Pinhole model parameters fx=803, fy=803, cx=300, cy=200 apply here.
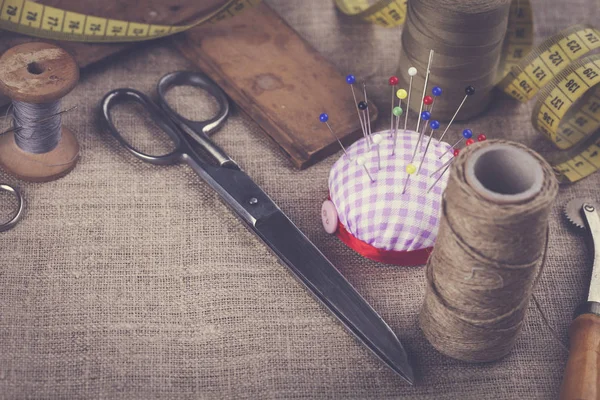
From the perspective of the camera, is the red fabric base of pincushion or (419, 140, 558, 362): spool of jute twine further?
the red fabric base of pincushion

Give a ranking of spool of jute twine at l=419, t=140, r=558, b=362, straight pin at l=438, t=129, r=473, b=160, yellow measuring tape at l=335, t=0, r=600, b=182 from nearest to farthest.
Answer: spool of jute twine at l=419, t=140, r=558, b=362, straight pin at l=438, t=129, r=473, b=160, yellow measuring tape at l=335, t=0, r=600, b=182

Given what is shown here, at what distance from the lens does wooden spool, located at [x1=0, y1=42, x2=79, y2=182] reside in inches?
63.9

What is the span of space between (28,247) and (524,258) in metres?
1.01

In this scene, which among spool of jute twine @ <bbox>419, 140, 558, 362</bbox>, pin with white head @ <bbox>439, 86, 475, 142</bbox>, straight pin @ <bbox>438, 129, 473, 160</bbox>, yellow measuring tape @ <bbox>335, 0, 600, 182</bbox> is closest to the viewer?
spool of jute twine @ <bbox>419, 140, 558, 362</bbox>

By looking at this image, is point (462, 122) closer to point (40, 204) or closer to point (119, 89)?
point (119, 89)

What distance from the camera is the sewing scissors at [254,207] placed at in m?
1.52

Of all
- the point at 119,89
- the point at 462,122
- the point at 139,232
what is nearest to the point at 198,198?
the point at 139,232

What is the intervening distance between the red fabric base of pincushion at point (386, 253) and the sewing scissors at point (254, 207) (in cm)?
10

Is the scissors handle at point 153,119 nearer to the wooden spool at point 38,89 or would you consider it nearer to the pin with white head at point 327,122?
the wooden spool at point 38,89

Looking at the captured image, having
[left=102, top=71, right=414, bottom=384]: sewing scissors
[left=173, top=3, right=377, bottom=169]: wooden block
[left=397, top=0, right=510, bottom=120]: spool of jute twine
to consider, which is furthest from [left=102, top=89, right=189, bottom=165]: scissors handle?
[left=397, top=0, right=510, bottom=120]: spool of jute twine

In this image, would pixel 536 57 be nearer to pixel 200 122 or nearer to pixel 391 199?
pixel 391 199

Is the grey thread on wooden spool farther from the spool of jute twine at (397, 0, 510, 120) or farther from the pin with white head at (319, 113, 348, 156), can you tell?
the spool of jute twine at (397, 0, 510, 120)

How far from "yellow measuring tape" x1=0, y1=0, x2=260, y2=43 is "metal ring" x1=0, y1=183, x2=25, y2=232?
40 cm

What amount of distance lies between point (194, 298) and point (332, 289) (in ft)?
0.95
